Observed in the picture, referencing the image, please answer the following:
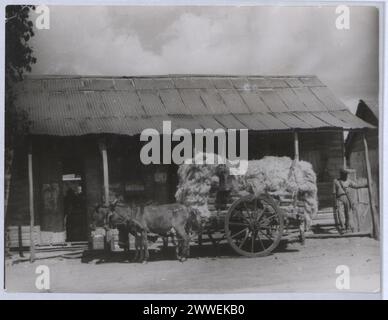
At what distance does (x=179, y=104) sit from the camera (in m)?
8.89

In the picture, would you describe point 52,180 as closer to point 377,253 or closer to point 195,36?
point 195,36

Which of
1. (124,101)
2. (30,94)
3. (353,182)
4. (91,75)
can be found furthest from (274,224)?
(30,94)

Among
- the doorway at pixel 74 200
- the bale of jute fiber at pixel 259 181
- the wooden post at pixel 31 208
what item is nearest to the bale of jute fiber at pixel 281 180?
the bale of jute fiber at pixel 259 181

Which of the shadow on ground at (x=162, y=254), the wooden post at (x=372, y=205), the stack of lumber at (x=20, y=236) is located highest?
the wooden post at (x=372, y=205)

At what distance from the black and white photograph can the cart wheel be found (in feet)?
0.07

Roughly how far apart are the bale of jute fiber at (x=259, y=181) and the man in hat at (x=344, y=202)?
0.37 m

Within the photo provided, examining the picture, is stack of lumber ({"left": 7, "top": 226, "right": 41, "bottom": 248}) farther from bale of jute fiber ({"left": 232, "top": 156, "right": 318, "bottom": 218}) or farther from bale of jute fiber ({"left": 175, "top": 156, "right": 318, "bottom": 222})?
bale of jute fiber ({"left": 232, "top": 156, "right": 318, "bottom": 218})

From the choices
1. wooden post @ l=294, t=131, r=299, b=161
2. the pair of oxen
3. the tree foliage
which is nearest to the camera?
the tree foliage

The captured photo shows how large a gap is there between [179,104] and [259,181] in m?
1.56

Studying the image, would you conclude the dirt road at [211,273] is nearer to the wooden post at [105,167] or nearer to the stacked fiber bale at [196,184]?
the stacked fiber bale at [196,184]

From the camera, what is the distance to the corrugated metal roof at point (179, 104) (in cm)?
865

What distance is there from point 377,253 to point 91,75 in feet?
15.3

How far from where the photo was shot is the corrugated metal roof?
8.65 m

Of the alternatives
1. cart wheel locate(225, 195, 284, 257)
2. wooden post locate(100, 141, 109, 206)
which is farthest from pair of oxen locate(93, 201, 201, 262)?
cart wheel locate(225, 195, 284, 257)
